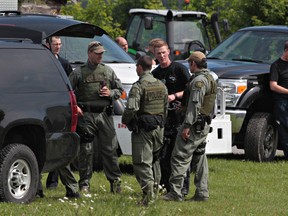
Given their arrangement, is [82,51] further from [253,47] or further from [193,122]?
[253,47]

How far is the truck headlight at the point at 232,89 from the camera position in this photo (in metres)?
15.1

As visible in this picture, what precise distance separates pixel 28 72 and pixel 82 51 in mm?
3391

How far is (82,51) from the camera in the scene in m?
13.8

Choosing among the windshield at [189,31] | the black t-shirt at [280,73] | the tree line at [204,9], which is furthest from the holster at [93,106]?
the tree line at [204,9]

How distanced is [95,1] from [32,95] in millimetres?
21950

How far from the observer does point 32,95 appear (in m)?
10.3

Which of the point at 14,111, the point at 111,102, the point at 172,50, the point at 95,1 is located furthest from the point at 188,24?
the point at 14,111

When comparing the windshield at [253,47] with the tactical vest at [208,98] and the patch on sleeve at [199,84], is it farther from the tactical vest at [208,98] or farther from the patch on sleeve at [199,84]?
Answer: the patch on sleeve at [199,84]

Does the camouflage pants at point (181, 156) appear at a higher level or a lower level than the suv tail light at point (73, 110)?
lower

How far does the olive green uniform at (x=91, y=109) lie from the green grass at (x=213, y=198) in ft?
1.48

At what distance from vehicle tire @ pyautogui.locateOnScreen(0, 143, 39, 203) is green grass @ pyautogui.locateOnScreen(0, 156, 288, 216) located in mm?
163

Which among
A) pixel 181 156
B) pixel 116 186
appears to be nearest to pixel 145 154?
pixel 181 156

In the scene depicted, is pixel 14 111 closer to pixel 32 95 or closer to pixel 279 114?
pixel 32 95

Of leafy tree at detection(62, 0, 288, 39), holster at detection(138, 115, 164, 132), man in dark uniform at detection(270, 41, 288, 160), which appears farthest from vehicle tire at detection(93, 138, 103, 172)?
leafy tree at detection(62, 0, 288, 39)
